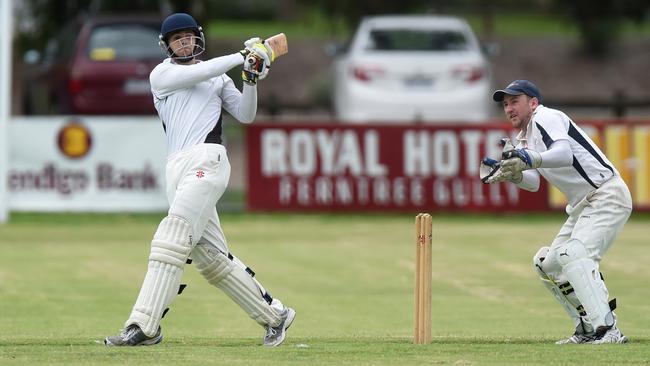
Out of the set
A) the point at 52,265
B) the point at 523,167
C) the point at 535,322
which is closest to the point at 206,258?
the point at 523,167

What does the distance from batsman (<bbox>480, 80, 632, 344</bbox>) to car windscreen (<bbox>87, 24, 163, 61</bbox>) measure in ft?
42.8

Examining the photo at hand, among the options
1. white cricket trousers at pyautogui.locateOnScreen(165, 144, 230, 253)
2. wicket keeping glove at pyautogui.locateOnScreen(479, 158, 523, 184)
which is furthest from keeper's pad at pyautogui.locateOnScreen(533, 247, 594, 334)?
white cricket trousers at pyautogui.locateOnScreen(165, 144, 230, 253)

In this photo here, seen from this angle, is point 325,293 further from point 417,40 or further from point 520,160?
point 417,40

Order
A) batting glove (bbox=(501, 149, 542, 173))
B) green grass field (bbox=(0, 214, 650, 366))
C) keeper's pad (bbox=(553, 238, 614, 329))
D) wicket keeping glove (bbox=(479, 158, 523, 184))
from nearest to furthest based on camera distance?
green grass field (bbox=(0, 214, 650, 366)), batting glove (bbox=(501, 149, 542, 173)), wicket keeping glove (bbox=(479, 158, 523, 184)), keeper's pad (bbox=(553, 238, 614, 329))

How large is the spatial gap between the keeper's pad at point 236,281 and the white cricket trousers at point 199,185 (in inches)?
3.3

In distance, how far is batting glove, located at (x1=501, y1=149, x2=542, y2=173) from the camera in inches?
374

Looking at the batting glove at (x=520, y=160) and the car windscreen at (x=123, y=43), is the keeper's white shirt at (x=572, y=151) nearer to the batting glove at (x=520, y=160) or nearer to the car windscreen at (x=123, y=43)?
the batting glove at (x=520, y=160)

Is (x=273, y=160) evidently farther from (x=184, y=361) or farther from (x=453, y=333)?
(x=184, y=361)

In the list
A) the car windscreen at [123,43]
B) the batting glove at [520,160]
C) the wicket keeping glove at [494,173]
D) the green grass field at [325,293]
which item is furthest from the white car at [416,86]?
the batting glove at [520,160]

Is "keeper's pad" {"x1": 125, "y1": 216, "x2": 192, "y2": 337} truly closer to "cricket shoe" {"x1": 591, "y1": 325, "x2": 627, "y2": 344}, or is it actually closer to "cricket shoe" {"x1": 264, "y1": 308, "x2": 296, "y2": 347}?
"cricket shoe" {"x1": 264, "y1": 308, "x2": 296, "y2": 347}

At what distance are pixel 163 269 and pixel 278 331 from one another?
35.8 inches

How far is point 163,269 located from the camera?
31.3 ft

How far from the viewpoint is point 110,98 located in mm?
22391

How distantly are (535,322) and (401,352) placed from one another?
9.85 feet
